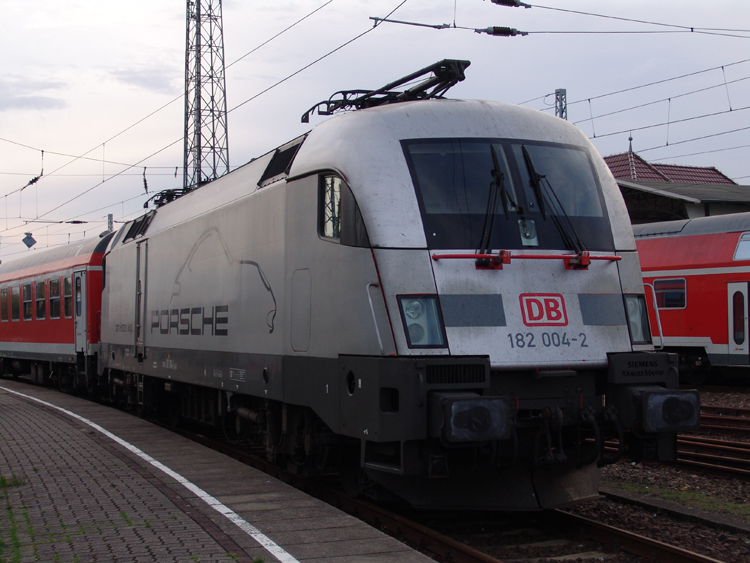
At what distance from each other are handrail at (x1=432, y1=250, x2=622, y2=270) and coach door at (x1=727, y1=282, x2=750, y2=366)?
11401 millimetres

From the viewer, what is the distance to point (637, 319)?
6.66 meters

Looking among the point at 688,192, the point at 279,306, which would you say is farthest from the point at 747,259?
the point at 279,306

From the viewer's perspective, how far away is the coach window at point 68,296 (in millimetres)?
18531

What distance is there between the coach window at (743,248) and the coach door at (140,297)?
461 inches

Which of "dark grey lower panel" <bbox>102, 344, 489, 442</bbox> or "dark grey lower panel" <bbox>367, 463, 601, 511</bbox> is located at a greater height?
"dark grey lower panel" <bbox>102, 344, 489, 442</bbox>

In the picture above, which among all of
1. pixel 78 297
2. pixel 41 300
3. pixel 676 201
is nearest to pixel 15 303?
pixel 41 300

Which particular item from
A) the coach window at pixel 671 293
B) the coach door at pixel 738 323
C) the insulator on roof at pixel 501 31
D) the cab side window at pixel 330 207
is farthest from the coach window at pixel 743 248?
the cab side window at pixel 330 207

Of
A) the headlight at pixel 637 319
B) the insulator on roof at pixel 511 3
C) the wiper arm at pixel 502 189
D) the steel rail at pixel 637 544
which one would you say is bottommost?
the steel rail at pixel 637 544

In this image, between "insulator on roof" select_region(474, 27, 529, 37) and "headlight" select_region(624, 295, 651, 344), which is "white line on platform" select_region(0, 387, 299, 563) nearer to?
"headlight" select_region(624, 295, 651, 344)

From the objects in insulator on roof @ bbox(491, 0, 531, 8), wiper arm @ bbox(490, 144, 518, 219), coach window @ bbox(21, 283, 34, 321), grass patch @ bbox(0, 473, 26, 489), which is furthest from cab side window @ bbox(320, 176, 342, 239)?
coach window @ bbox(21, 283, 34, 321)

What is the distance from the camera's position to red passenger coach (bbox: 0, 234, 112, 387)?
57.9ft

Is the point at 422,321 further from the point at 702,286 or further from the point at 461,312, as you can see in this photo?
the point at 702,286

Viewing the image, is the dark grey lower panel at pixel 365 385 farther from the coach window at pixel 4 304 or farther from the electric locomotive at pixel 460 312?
the coach window at pixel 4 304

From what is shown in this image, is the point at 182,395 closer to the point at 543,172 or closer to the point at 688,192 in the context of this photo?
the point at 543,172
